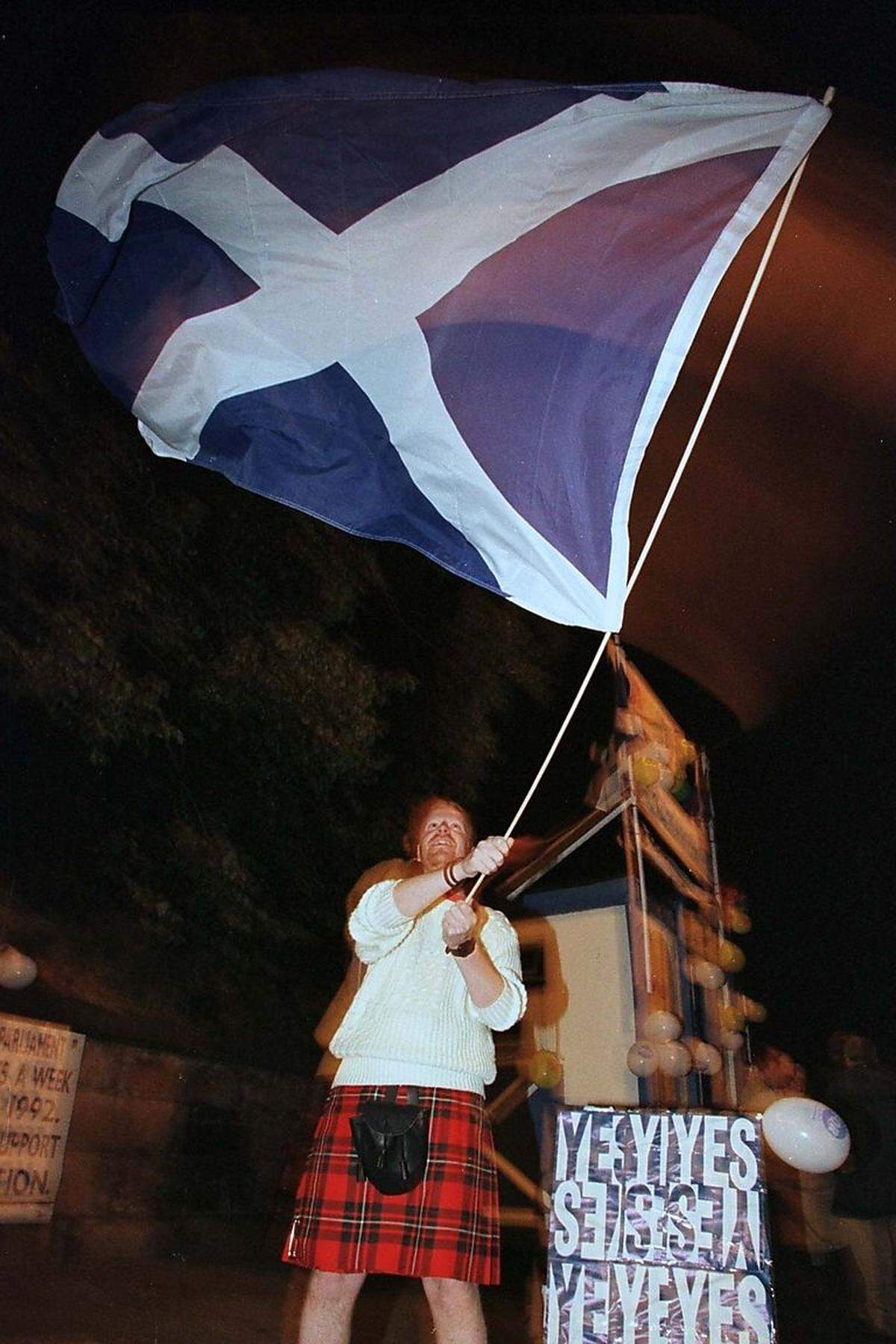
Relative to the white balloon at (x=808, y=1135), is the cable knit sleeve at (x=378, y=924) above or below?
above

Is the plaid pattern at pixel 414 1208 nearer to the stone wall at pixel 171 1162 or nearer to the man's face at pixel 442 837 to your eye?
the man's face at pixel 442 837

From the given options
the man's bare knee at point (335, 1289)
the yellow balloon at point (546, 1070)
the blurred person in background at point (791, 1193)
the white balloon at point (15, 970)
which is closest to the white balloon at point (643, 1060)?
the yellow balloon at point (546, 1070)

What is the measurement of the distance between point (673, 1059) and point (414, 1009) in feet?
11.4

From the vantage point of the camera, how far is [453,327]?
3.22 metres

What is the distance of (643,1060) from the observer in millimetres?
5738

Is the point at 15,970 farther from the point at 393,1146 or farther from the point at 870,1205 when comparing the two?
the point at 870,1205

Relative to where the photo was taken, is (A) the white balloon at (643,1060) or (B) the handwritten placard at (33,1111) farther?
(A) the white balloon at (643,1060)

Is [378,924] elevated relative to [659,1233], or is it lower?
elevated

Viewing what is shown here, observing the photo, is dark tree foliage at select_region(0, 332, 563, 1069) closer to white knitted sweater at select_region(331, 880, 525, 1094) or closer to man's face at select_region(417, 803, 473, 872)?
man's face at select_region(417, 803, 473, 872)

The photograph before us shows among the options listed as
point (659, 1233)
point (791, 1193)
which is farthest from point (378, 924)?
point (791, 1193)

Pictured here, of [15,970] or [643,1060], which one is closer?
[643,1060]

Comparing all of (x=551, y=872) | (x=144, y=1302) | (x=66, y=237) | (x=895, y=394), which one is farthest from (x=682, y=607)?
(x=144, y=1302)

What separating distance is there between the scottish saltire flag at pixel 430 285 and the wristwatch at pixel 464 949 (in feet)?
3.17

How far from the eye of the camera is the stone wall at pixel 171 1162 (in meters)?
5.95
